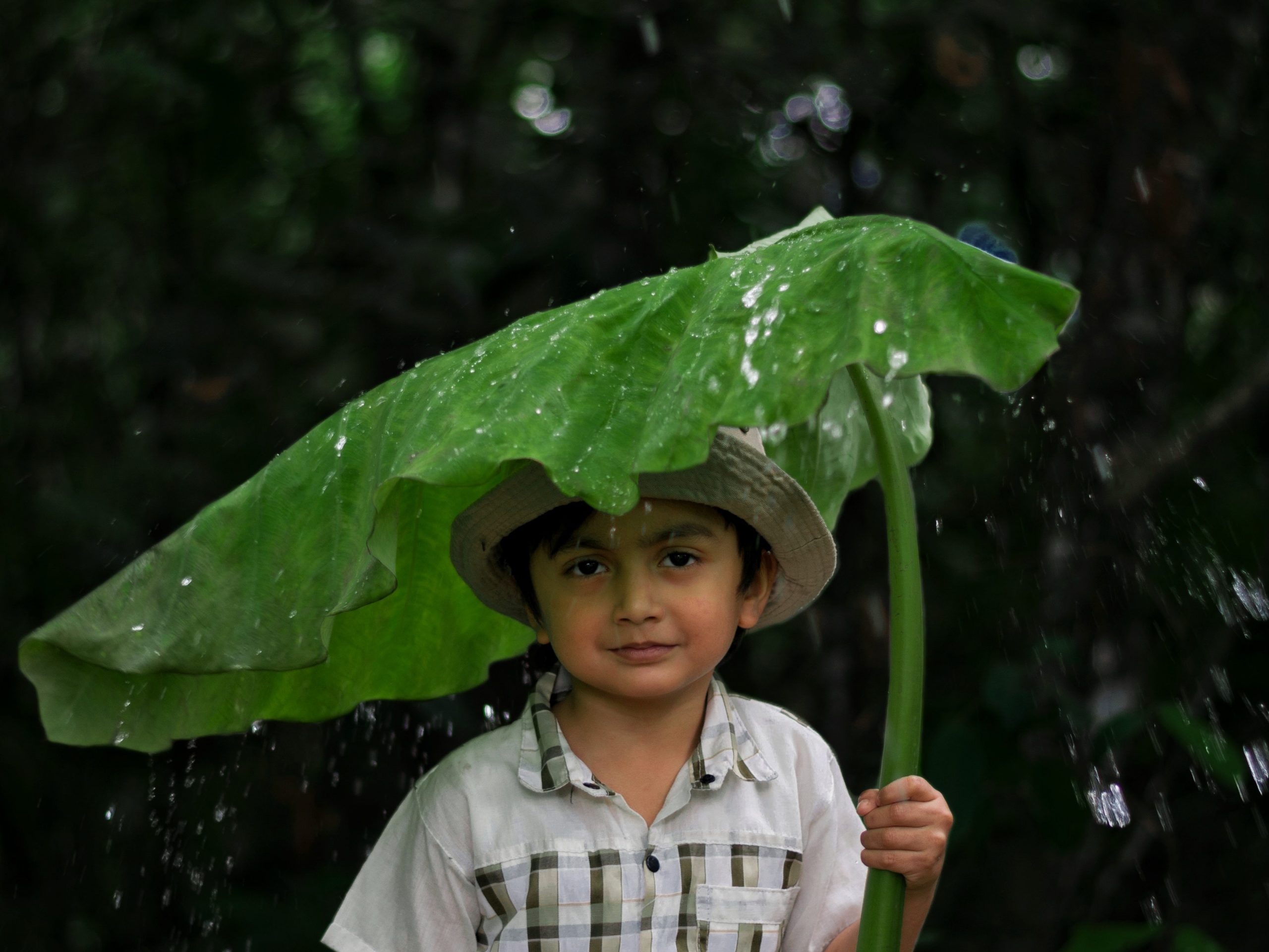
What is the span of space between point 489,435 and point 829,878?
2.15ft

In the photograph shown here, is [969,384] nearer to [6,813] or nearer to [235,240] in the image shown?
[235,240]

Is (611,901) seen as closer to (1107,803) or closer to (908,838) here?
(908,838)

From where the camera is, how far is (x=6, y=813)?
A: 2.49m

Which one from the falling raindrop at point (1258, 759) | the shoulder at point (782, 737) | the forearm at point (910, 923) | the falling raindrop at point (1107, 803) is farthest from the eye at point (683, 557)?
the falling raindrop at point (1258, 759)

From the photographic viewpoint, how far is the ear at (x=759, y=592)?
1.32 m

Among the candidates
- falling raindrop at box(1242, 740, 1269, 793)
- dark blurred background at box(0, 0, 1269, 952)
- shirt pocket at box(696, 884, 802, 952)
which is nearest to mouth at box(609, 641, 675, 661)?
shirt pocket at box(696, 884, 802, 952)

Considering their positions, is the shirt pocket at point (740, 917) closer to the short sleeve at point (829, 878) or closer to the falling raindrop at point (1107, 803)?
the short sleeve at point (829, 878)

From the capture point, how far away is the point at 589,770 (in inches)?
50.3

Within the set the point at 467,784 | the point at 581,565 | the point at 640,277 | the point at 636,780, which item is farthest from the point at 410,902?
the point at 640,277

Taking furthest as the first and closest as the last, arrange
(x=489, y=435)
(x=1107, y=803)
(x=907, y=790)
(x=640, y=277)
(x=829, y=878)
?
(x=640, y=277), (x=1107, y=803), (x=829, y=878), (x=907, y=790), (x=489, y=435)

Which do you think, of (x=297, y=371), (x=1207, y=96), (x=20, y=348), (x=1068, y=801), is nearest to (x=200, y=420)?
(x=297, y=371)

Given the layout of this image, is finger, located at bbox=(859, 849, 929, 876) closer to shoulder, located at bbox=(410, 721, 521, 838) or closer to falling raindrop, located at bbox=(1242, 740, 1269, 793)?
shoulder, located at bbox=(410, 721, 521, 838)

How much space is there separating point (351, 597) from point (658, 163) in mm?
1817

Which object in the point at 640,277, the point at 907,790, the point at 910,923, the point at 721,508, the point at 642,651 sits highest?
the point at 640,277
